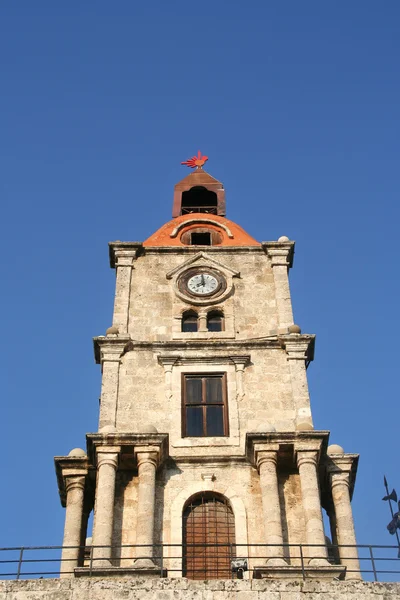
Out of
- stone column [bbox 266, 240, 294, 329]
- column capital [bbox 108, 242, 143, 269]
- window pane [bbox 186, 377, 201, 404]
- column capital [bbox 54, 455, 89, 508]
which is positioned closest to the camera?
column capital [bbox 54, 455, 89, 508]

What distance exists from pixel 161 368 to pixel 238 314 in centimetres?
406

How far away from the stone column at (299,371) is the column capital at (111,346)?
5620 millimetres

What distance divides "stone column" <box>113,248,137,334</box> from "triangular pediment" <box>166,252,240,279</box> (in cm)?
162

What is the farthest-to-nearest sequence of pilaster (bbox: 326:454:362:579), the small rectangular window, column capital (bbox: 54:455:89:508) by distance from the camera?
the small rectangular window < column capital (bbox: 54:455:89:508) < pilaster (bbox: 326:454:362:579)

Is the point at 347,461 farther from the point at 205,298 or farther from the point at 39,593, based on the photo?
the point at 39,593

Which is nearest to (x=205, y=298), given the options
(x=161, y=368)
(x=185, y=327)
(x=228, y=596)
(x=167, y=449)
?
(x=185, y=327)

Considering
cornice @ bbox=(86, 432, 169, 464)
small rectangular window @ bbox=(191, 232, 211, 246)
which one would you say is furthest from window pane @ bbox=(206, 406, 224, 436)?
small rectangular window @ bbox=(191, 232, 211, 246)

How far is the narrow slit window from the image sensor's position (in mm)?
36656

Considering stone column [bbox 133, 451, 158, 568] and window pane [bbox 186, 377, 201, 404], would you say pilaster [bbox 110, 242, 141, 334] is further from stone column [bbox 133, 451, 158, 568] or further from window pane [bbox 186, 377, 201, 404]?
stone column [bbox 133, 451, 158, 568]

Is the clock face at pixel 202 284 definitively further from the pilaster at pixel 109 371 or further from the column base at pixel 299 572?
the column base at pixel 299 572

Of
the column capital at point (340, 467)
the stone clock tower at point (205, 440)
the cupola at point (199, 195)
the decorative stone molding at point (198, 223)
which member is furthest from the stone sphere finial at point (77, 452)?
the cupola at point (199, 195)

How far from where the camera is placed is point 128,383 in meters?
33.9

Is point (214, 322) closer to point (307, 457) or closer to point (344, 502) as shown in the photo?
point (307, 457)

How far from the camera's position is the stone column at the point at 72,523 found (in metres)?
29.4
